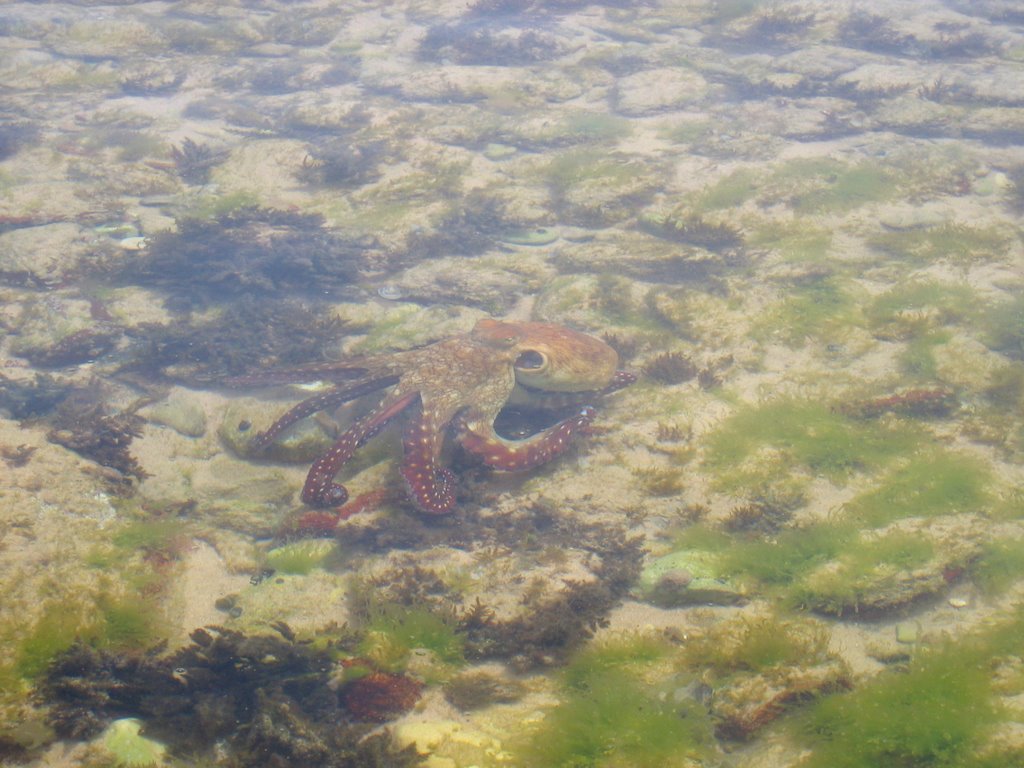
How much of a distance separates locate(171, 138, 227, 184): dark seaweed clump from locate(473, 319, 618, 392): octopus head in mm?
6756

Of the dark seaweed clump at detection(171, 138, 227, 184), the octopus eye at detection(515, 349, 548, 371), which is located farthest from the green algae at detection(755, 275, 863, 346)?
the dark seaweed clump at detection(171, 138, 227, 184)

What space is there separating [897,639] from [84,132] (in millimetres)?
14467

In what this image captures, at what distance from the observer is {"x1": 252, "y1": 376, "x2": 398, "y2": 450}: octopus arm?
630 centimetres

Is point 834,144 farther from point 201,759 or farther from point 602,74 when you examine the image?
point 201,759

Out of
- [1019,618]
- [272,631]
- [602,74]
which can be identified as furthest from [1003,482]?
[602,74]

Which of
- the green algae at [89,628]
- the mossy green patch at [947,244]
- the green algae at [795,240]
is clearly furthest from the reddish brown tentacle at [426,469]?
the mossy green patch at [947,244]

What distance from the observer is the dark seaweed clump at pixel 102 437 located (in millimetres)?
5883

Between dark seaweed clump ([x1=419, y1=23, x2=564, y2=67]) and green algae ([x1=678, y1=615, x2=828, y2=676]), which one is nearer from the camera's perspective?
green algae ([x1=678, y1=615, x2=828, y2=676])

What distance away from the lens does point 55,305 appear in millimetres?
8039

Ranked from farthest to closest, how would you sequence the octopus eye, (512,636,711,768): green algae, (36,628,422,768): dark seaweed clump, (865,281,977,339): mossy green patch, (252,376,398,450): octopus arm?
1. (865,281,977,339): mossy green patch
2. the octopus eye
3. (252,376,398,450): octopus arm
4. (36,628,422,768): dark seaweed clump
5. (512,636,711,768): green algae

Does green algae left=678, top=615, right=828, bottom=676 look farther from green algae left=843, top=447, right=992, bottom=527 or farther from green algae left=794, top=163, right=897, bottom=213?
green algae left=794, top=163, right=897, bottom=213

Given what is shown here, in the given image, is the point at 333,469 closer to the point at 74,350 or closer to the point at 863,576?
the point at 74,350

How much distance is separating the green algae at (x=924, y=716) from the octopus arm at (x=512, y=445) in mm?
2865

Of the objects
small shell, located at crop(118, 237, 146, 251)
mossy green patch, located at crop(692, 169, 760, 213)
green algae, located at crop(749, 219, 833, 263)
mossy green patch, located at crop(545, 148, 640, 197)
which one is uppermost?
mossy green patch, located at crop(545, 148, 640, 197)
